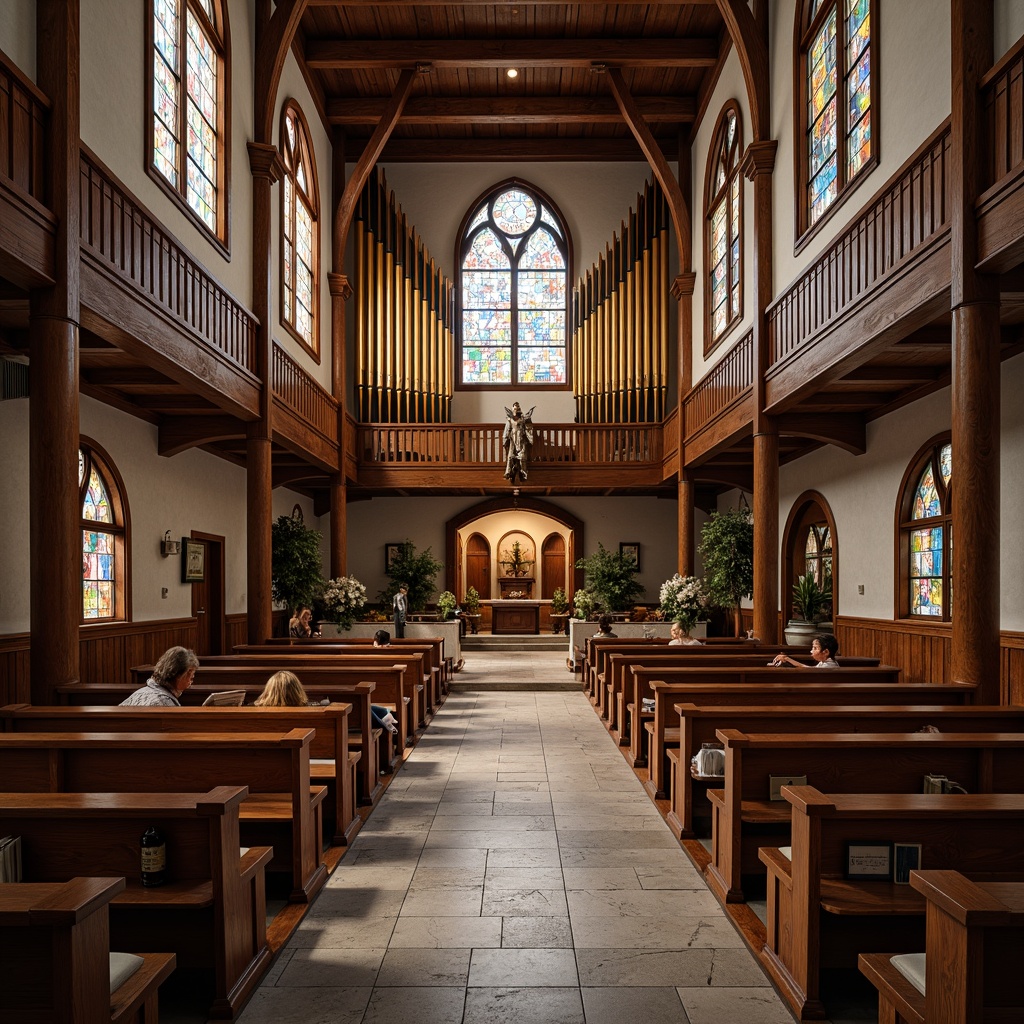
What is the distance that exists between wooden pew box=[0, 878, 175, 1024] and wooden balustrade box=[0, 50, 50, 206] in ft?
14.5

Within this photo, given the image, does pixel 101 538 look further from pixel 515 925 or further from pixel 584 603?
pixel 584 603

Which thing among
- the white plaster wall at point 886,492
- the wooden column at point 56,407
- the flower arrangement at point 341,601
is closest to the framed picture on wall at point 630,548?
the white plaster wall at point 886,492

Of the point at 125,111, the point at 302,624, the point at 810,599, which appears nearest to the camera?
the point at 125,111

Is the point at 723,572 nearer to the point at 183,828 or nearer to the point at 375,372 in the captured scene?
the point at 375,372

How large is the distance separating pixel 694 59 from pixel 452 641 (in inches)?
392

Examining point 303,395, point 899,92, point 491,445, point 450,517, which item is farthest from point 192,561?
point 899,92

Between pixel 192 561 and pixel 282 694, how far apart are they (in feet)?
23.3

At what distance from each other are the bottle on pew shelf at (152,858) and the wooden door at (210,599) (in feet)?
31.0

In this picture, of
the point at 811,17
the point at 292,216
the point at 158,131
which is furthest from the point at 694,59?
the point at 158,131

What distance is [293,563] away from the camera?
44.6 ft

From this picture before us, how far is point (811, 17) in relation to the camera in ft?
34.1

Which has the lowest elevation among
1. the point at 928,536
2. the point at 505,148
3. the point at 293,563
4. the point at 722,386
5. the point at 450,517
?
the point at 293,563

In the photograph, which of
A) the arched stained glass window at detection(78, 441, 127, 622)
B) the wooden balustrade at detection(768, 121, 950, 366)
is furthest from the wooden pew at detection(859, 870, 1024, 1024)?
the arched stained glass window at detection(78, 441, 127, 622)

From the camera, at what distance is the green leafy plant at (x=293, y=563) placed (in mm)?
13562
